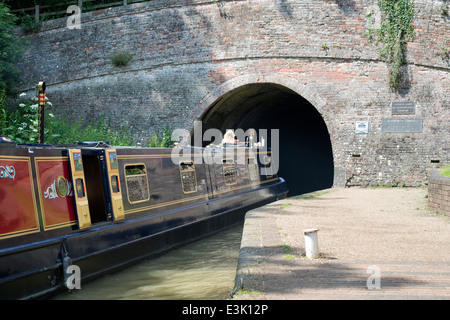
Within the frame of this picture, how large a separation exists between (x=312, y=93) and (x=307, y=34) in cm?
146

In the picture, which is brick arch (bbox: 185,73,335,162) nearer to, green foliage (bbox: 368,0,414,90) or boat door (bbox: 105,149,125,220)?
green foliage (bbox: 368,0,414,90)

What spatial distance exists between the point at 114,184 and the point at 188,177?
2018 millimetres

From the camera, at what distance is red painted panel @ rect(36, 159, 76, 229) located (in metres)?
4.87

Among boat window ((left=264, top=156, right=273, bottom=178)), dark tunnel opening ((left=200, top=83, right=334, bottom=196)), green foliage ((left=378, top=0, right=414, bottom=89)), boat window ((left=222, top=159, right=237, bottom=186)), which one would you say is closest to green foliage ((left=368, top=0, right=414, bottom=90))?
green foliage ((left=378, top=0, right=414, bottom=89))

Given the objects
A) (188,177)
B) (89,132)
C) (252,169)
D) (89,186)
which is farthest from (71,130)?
(89,186)

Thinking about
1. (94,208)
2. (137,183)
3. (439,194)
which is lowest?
(439,194)

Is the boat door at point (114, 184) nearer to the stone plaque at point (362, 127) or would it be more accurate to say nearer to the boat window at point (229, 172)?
the boat window at point (229, 172)

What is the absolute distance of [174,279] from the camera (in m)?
5.39

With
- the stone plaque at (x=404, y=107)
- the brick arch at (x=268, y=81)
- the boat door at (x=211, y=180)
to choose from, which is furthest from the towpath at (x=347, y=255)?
the brick arch at (x=268, y=81)

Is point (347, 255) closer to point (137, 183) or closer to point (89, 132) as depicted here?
point (137, 183)

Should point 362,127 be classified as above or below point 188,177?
above

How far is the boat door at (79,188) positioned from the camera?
5230 millimetres

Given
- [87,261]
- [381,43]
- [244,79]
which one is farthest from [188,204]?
[381,43]
